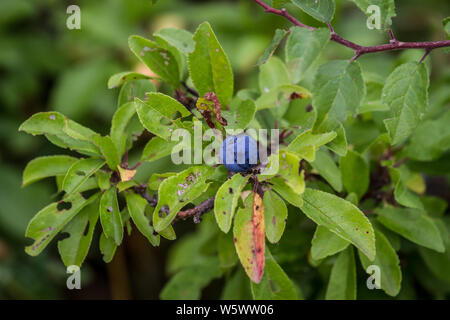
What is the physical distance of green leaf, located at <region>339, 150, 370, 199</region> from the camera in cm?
95

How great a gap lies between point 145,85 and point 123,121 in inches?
4.2

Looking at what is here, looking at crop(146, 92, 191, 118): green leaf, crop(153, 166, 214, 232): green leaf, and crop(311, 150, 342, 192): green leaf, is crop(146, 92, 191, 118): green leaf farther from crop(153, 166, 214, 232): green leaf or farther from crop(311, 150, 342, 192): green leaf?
crop(311, 150, 342, 192): green leaf

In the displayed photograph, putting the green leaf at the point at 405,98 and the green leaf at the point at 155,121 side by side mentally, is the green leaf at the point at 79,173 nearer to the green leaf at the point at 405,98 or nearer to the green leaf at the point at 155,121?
the green leaf at the point at 155,121

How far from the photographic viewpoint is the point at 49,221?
83 centimetres

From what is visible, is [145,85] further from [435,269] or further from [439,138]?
[435,269]

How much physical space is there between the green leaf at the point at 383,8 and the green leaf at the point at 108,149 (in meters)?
0.45

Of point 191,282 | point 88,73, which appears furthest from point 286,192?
point 88,73

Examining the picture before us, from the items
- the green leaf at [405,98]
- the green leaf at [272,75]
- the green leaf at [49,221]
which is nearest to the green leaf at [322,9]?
the green leaf at [405,98]

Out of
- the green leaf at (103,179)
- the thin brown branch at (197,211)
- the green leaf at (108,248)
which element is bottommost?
the green leaf at (108,248)

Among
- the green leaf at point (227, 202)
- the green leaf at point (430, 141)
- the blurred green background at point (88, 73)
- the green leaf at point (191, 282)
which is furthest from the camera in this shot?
the blurred green background at point (88, 73)

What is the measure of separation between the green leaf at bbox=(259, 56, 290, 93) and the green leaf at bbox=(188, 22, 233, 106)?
0.65ft

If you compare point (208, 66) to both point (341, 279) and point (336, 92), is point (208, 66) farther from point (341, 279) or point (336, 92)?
point (341, 279)

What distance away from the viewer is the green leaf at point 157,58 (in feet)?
2.90
